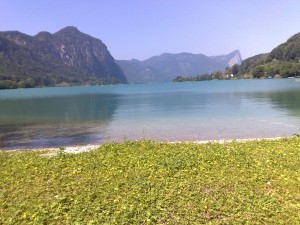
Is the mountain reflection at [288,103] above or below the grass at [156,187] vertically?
below

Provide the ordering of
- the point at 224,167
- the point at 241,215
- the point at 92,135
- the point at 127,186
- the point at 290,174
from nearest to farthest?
the point at 241,215 < the point at 127,186 < the point at 290,174 < the point at 224,167 < the point at 92,135

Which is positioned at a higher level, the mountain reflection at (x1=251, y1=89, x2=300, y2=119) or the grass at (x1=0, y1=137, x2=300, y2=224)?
the grass at (x1=0, y1=137, x2=300, y2=224)

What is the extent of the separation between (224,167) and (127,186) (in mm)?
4479

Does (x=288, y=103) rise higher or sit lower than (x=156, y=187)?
lower

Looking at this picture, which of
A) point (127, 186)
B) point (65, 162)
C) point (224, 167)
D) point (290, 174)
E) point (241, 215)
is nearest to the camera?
point (241, 215)

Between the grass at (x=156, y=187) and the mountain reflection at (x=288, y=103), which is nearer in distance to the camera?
the grass at (x=156, y=187)

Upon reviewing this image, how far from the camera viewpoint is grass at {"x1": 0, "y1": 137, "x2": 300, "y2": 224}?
980cm

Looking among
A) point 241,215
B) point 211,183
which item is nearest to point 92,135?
point 211,183

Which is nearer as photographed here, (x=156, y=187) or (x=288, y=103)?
(x=156, y=187)

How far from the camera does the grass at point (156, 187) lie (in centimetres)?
980

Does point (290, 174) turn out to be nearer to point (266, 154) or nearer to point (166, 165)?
point (266, 154)

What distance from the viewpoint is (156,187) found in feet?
39.0

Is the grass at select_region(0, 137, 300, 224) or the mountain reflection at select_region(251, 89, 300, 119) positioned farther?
the mountain reflection at select_region(251, 89, 300, 119)

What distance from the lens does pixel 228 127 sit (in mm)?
36875
